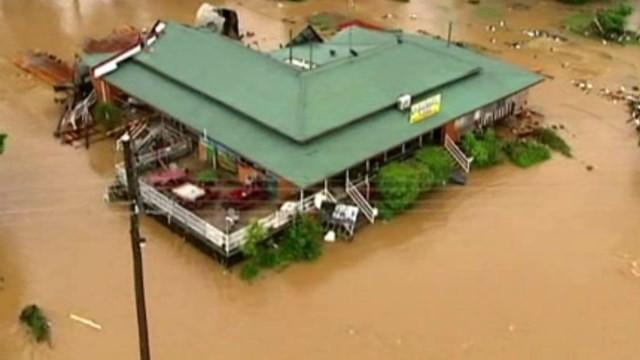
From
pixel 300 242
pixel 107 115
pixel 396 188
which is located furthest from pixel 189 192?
pixel 107 115

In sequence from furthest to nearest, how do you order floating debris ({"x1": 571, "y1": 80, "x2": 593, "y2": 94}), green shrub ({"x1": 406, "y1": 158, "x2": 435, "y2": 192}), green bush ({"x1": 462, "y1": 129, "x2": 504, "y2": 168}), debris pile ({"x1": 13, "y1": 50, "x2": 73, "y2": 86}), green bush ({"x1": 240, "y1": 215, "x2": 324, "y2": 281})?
floating debris ({"x1": 571, "y1": 80, "x2": 593, "y2": 94})
debris pile ({"x1": 13, "y1": 50, "x2": 73, "y2": 86})
green bush ({"x1": 462, "y1": 129, "x2": 504, "y2": 168})
green shrub ({"x1": 406, "y1": 158, "x2": 435, "y2": 192})
green bush ({"x1": 240, "y1": 215, "x2": 324, "y2": 281})

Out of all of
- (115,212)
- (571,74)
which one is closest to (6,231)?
(115,212)

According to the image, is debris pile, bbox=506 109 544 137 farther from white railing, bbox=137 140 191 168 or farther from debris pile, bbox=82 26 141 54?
debris pile, bbox=82 26 141 54

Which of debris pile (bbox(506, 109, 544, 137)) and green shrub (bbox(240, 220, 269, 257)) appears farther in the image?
debris pile (bbox(506, 109, 544, 137))

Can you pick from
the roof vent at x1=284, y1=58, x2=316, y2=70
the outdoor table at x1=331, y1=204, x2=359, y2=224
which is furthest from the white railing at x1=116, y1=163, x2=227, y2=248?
the roof vent at x1=284, y1=58, x2=316, y2=70

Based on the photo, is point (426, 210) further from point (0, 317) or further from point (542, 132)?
point (0, 317)

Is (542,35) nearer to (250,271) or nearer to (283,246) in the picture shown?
(283,246)

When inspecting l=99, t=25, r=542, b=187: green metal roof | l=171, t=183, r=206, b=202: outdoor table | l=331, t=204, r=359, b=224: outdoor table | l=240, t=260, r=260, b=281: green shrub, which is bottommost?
l=240, t=260, r=260, b=281: green shrub

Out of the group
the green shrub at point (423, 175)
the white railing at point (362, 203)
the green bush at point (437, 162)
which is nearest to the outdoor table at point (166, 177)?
the white railing at point (362, 203)
